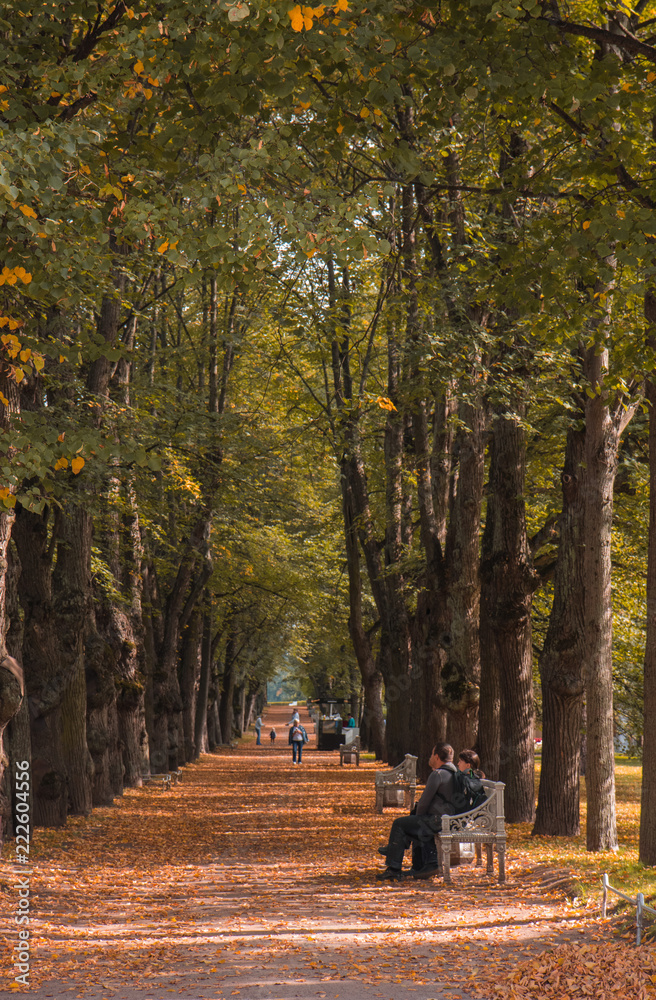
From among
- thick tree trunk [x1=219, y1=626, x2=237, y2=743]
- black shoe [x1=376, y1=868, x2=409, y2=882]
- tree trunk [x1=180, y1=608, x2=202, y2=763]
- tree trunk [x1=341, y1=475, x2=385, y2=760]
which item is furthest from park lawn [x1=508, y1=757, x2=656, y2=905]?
thick tree trunk [x1=219, y1=626, x2=237, y2=743]

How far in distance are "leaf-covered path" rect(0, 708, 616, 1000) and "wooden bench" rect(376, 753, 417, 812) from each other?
1040 mm

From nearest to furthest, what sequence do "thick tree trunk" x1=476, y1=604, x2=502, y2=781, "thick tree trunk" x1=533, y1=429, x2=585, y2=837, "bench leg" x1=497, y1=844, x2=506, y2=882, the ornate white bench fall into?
"bench leg" x1=497, y1=844, x2=506, y2=882, the ornate white bench, "thick tree trunk" x1=533, y1=429, x2=585, y2=837, "thick tree trunk" x1=476, y1=604, x2=502, y2=781

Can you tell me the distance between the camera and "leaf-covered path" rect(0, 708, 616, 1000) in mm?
6051

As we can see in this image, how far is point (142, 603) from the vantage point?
69.4 feet

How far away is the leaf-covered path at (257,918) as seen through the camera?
6.05m

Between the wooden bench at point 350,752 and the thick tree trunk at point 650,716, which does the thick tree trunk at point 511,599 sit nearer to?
the thick tree trunk at point 650,716

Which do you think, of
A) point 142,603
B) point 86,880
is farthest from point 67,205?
point 142,603

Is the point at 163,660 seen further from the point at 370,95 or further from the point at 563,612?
the point at 370,95

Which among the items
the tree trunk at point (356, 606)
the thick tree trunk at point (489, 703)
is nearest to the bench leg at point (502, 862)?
the thick tree trunk at point (489, 703)

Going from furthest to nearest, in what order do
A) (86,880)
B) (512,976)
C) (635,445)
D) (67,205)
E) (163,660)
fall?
(163,660)
(635,445)
(86,880)
(67,205)
(512,976)

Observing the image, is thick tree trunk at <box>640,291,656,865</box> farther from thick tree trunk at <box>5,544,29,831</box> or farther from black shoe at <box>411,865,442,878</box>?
thick tree trunk at <box>5,544,29,831</box>

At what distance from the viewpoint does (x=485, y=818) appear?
9680 mm

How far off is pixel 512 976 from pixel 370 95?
18.3 ft

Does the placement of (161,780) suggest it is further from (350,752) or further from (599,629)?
(599,629)
